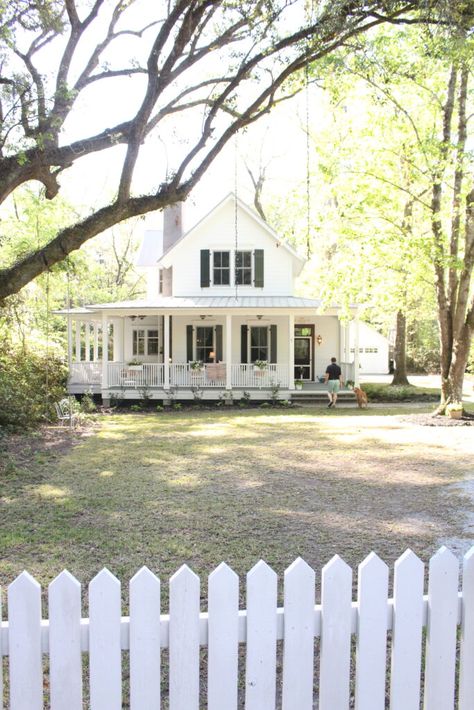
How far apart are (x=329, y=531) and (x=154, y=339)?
19.6m

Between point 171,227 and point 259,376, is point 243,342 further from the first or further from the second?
point 171,227

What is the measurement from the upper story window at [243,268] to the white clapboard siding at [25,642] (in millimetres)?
21455

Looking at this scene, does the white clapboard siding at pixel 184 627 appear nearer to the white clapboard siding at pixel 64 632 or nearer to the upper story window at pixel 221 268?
the white clapboard siding at pixel 64 632

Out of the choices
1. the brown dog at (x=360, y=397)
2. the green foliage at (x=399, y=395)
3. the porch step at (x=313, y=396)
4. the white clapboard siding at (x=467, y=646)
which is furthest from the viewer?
the green foliage at (x=399, y=395)

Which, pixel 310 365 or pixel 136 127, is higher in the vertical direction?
pixel 136 127

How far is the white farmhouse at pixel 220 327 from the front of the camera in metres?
21.1

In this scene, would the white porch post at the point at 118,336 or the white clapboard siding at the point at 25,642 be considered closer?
the white clapboard siding at the point at 25,642

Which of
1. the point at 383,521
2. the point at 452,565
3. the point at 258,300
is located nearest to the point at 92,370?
the point at 258,300

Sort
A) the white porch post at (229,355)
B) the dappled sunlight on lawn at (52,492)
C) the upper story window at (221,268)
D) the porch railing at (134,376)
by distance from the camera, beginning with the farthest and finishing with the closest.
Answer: the upper story window at (221,268), the porch railing at (134,376), the white porch post at (229,355), the dappled sunlight on lawn at (52,492)

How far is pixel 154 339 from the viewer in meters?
25.0

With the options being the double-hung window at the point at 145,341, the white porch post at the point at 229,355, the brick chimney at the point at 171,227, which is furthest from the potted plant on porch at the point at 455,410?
the brick chimney at the point at 171,227

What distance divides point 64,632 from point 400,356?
26.4m

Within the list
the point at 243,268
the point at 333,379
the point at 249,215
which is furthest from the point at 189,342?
the point at 333,379

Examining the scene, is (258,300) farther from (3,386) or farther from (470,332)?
(3,386)
